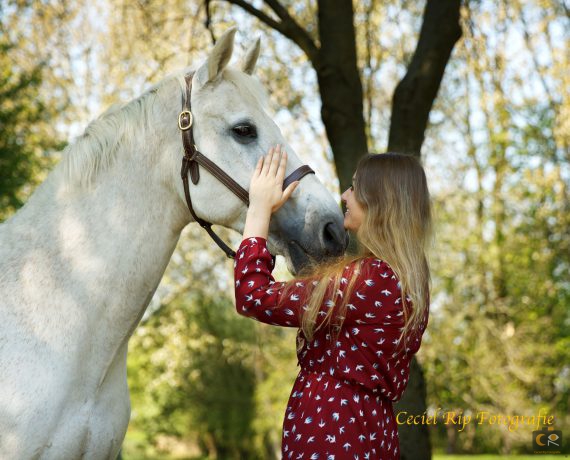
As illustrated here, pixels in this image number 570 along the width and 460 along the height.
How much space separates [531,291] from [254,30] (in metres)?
10.3

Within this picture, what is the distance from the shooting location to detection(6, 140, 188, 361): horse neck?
2.26 meters

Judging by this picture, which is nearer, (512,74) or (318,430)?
(318,430)

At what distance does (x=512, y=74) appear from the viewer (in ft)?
42.4

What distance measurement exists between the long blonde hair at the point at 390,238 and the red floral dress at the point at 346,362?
0.09 ft

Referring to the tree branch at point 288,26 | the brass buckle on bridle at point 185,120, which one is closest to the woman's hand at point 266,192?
the brass buckle on bridle at point 185,120

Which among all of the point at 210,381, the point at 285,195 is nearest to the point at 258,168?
the point at 285,195

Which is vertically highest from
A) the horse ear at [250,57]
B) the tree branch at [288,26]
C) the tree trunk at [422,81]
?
the tree branch at [288,26]

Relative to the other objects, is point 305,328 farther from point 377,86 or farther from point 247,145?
point 377,86

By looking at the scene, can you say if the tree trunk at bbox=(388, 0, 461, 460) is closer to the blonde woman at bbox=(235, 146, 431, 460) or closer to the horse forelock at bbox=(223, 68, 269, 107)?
the horse forelock at bbox=(223, 68, 269, 107)

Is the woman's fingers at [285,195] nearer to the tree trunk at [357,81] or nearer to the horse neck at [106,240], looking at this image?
the horse neck at [106,240]

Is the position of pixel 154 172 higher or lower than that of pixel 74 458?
higher

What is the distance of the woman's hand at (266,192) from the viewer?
2.19 m

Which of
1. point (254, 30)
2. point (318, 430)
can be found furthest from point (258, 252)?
point (254, 30)

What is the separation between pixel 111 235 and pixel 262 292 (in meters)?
0.68
